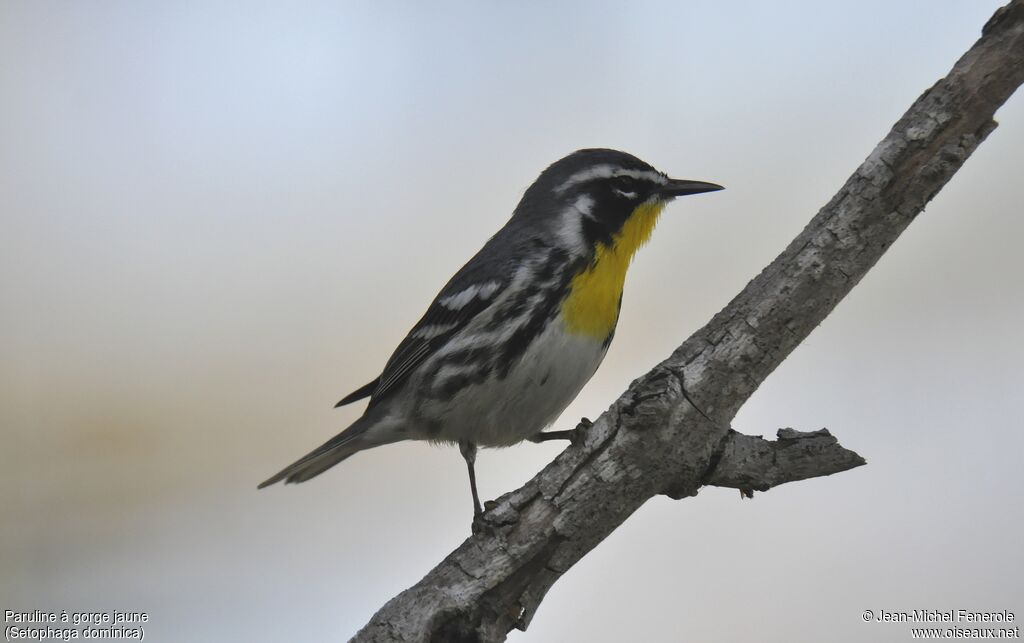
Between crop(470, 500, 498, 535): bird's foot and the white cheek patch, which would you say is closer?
crop(470, 500, 498, 535): bird's foot

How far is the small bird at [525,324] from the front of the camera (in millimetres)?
2736

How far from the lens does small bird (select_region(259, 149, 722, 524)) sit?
2.74 m

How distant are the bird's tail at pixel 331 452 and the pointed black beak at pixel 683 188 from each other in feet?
4.01

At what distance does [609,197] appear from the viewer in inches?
119

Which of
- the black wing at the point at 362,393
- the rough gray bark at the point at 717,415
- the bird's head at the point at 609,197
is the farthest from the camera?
the black wing at the point at 362,393

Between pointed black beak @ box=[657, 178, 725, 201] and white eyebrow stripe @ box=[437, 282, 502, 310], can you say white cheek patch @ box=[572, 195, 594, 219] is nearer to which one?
pointed black beak @ box=[657, 178, 725, 201]

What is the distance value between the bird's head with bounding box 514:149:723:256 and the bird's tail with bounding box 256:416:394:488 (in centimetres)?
88

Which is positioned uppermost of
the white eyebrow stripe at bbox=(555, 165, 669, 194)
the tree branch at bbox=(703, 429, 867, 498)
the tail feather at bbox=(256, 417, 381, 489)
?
A: the white eyebrow stripe at bbox=(555, 165, 669, 194)

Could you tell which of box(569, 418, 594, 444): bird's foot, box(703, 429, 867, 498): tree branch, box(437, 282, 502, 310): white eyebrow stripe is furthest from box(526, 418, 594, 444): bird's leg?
box(437, 282, 502, 310): white eyebrow stripe

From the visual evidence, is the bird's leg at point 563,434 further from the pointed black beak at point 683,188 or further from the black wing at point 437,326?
the pointed black beak at point 683,188

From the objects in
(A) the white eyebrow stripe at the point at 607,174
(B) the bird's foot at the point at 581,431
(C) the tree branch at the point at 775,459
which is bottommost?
(C) the tree branch at the point at 775,459

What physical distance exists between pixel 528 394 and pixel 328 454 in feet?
2.47

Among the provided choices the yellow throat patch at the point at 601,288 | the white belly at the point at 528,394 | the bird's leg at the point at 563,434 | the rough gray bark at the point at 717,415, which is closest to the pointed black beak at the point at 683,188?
the yellow throat patch at the point at 601,288

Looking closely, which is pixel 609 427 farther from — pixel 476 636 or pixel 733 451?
pixel 476 636
